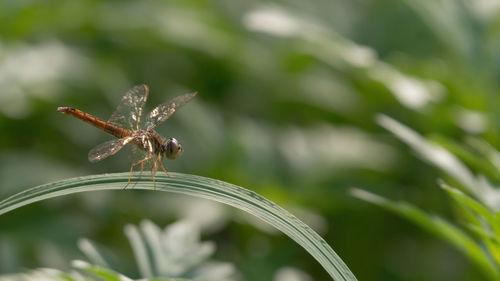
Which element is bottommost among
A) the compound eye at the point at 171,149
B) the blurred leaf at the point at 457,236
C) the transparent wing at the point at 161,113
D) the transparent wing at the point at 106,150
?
the blurred leaf at the point at 457,236

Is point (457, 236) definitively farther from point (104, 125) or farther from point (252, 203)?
point (104, 125)

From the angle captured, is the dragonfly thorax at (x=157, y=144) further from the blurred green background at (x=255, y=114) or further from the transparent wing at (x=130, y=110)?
the blurred green background at (x=255, y=114)

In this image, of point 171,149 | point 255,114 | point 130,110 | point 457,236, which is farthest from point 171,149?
point 255,114

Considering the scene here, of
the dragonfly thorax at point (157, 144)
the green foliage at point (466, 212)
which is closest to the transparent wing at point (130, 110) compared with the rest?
the dragonfly thorax at point (157, 144)

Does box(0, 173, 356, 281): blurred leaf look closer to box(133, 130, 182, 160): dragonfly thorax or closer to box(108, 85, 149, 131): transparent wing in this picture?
box(133, 130, 182, 160): dragonfly thorax

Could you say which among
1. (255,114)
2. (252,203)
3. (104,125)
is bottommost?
(252,203)

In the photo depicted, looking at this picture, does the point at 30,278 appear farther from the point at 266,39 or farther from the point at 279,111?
the point at 266,39

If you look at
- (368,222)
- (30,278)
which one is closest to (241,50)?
(368,222)
